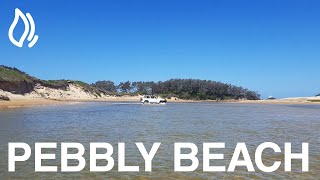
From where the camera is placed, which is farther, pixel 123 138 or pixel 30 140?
pixel 123 138

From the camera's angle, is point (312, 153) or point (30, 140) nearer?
point (312, 153)

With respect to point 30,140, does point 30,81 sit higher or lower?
higher

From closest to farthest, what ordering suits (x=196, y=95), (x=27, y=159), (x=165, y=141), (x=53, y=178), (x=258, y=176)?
(x=53, y=178), (x=258, y=176), (x=27, y=159), (x=165, y=141), (x=196, y=95)

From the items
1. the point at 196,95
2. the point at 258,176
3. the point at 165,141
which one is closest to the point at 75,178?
the point at 258,176

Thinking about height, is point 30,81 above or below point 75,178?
above

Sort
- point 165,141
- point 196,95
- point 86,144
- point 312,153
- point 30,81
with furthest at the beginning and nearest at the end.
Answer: point 196,95 → point 30,81 → point 165,141 → point 86,144 → point 312,153

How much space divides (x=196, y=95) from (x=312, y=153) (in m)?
114

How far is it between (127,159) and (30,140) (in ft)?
15.9

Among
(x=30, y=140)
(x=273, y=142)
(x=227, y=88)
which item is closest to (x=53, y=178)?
(x=30, y=140)

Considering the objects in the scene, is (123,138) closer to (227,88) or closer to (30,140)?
(30,140)

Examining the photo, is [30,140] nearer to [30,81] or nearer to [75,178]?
[75,178]

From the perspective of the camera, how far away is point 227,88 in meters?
132

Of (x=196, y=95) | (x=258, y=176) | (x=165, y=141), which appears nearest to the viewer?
(x=258, y=176)

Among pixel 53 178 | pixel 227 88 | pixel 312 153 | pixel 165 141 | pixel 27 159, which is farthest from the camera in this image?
pixel 227 88
